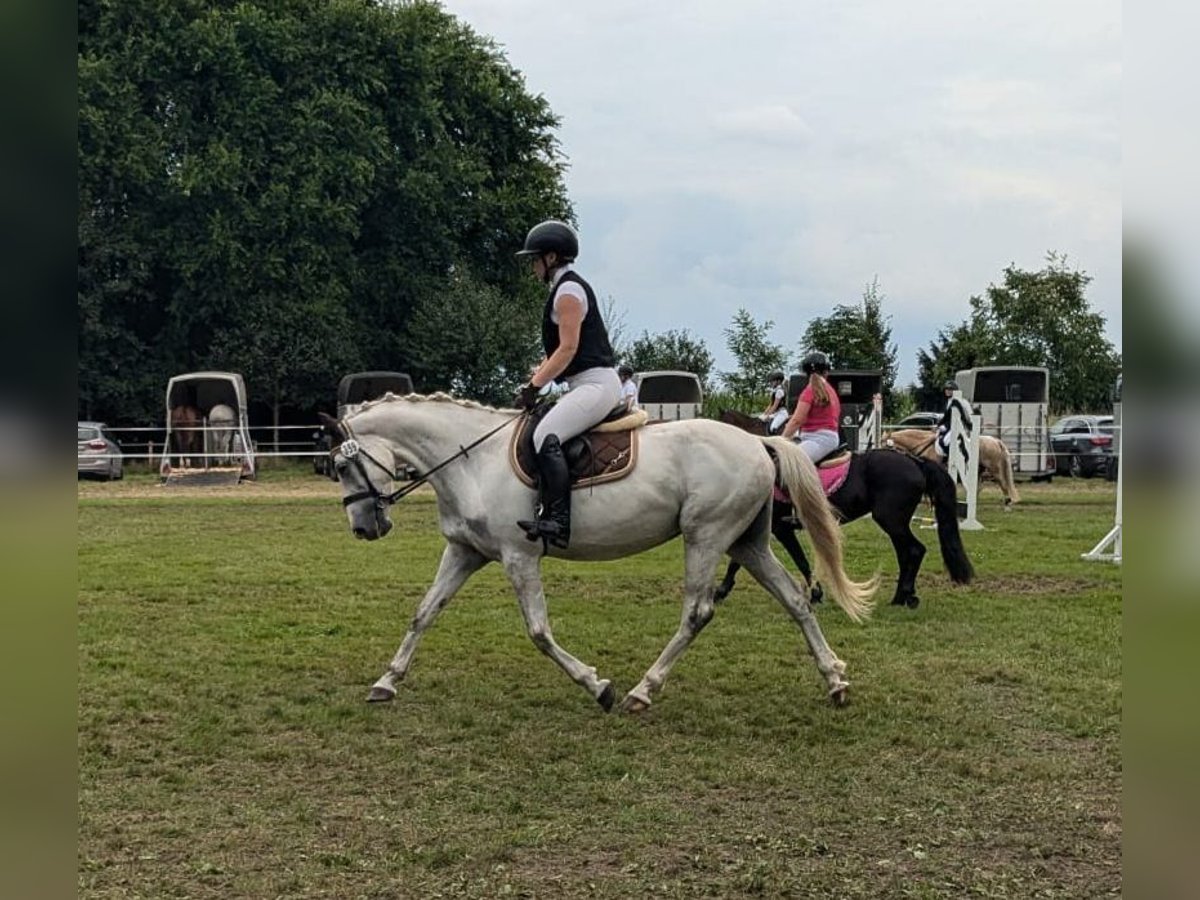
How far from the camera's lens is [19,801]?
143 centimetres

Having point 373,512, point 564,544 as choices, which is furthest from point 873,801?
point 373,512

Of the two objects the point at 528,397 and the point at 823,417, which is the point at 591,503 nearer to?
the point at 528,397

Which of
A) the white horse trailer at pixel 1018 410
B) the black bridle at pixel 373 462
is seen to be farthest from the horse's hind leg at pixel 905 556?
the white horse trailer at pixel 1018 410

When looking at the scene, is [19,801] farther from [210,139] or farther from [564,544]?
[210,139]

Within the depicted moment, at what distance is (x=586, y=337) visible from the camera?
7039 millimetres

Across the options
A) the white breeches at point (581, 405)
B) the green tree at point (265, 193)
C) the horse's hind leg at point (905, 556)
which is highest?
the green tree at point (265, 193)

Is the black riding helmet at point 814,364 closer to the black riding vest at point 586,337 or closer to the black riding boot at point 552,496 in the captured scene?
the black riding vest at point 586,337

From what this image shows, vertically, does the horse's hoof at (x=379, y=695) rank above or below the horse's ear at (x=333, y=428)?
below

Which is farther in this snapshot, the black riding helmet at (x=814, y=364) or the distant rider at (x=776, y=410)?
the distant rider at (x=776, y=410)

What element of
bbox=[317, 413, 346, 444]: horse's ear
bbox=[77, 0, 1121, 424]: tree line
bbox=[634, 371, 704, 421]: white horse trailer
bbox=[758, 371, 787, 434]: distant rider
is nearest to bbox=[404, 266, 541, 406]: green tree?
bbox=[77, 0, 1121, 424]: tree line

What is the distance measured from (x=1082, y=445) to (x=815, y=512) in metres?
26.5

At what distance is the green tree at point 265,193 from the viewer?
3384 centimetres

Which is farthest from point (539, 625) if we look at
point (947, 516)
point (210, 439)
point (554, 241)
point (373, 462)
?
point (210, 439)

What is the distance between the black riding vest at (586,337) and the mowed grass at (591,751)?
2.14m
